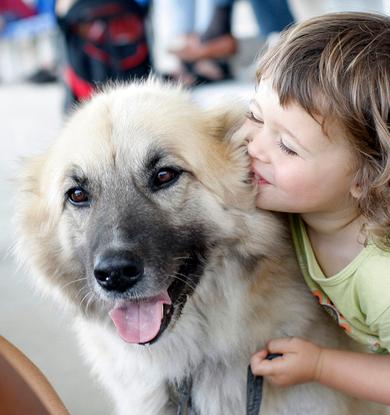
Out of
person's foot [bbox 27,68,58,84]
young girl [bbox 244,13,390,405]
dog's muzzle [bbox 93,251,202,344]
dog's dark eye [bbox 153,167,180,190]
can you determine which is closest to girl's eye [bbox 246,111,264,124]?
young girl [bbox 244,13,390,405]

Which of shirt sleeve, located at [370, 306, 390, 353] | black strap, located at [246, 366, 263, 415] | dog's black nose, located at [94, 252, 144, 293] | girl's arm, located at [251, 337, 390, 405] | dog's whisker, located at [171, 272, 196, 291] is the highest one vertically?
dog's black nose, located at [94, 252, 144, 293]

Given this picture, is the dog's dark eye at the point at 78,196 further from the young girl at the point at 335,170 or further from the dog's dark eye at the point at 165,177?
the young girl at the point at 335,170

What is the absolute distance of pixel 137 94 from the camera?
1.60 meters

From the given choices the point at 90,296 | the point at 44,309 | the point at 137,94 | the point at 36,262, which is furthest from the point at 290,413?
the point at 44,309

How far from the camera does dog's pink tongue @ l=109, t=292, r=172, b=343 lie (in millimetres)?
1455

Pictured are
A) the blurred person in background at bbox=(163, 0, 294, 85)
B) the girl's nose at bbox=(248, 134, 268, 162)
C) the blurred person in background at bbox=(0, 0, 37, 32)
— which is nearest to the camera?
the girl's nose at bbox=(248, 134, 268, 162)

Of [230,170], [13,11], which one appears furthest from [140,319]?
[13,11]

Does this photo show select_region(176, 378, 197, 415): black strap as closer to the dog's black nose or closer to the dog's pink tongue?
the dog's pink tongue

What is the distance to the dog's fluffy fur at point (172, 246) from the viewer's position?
1.47 metres

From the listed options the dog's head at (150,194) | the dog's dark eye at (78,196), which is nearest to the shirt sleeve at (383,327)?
the dog's head at (150,194)

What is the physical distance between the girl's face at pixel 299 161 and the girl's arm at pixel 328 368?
0.35 m

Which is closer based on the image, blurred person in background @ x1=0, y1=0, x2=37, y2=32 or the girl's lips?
the girl's lips

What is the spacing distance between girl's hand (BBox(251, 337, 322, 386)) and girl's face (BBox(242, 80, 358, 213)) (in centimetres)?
34

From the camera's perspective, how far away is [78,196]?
61.1 inches
